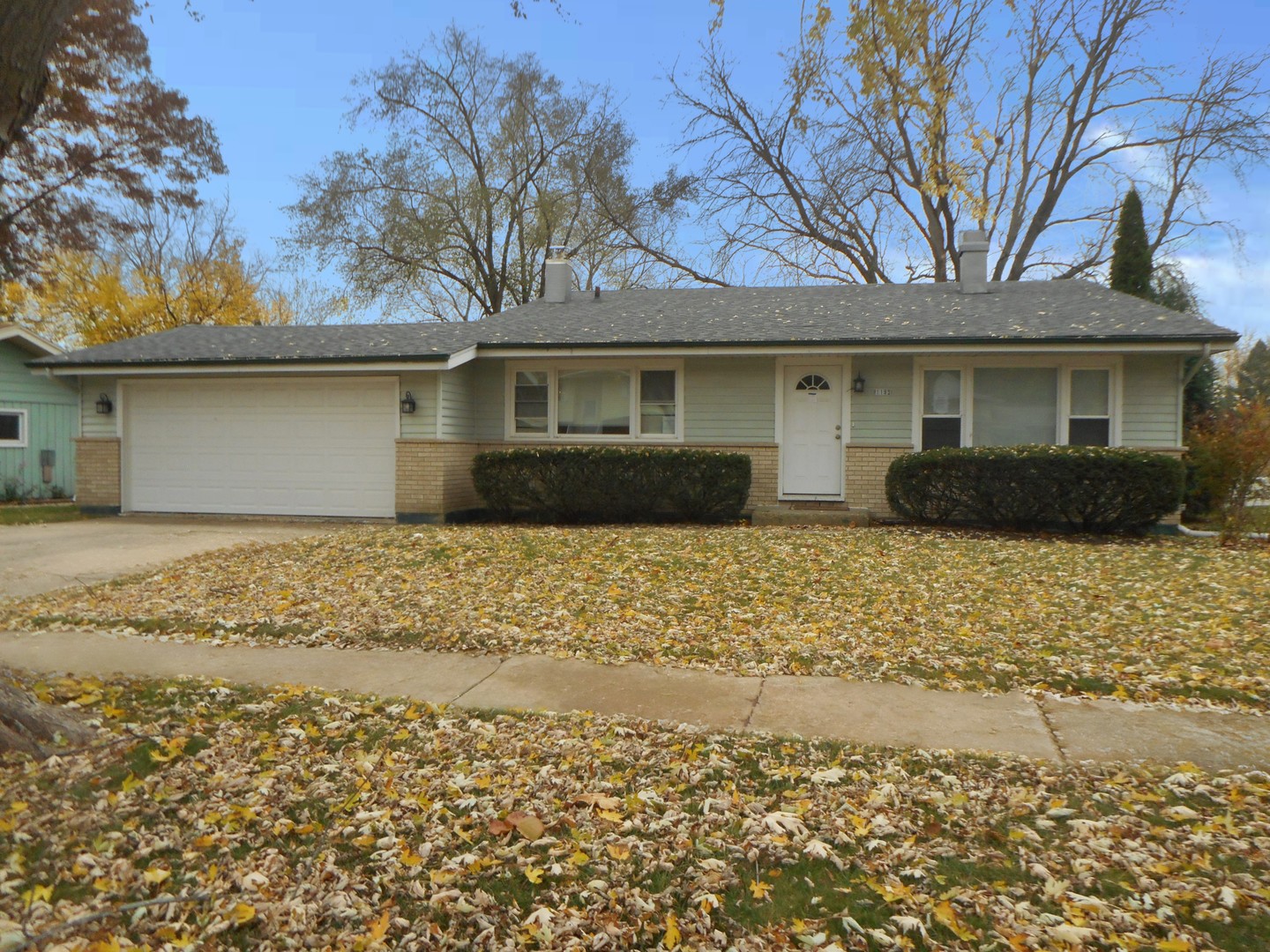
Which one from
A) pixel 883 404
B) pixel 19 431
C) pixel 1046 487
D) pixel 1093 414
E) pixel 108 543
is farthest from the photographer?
Answer: pixel 19 431

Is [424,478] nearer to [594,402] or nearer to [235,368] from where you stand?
[594,402]

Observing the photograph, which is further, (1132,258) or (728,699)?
(1132,258)

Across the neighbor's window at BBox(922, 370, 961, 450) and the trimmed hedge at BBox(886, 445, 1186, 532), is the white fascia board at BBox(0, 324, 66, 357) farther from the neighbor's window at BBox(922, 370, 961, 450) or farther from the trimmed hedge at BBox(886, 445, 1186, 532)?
the trimmed hedge at BBox(886, 445, 1186, 532)

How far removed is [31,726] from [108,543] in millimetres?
8092

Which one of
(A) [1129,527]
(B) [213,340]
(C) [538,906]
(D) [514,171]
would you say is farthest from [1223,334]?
(D) [514,171]

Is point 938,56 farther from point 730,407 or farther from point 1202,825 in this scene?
point 730,407

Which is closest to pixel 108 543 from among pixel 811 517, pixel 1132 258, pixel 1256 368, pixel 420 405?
pixel 420 405

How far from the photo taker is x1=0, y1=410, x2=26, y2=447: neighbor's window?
749 inches

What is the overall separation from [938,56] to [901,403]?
8.92 m

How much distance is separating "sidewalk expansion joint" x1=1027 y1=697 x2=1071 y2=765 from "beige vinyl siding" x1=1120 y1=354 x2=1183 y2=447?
30.6 feet

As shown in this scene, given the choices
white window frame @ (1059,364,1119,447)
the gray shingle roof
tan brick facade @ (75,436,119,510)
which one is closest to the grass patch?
Result: tan brick facade @ (75,436,119,510)

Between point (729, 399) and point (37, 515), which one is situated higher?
point (729, 399)

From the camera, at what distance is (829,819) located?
3.52 m

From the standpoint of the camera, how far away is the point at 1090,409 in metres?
13.2
